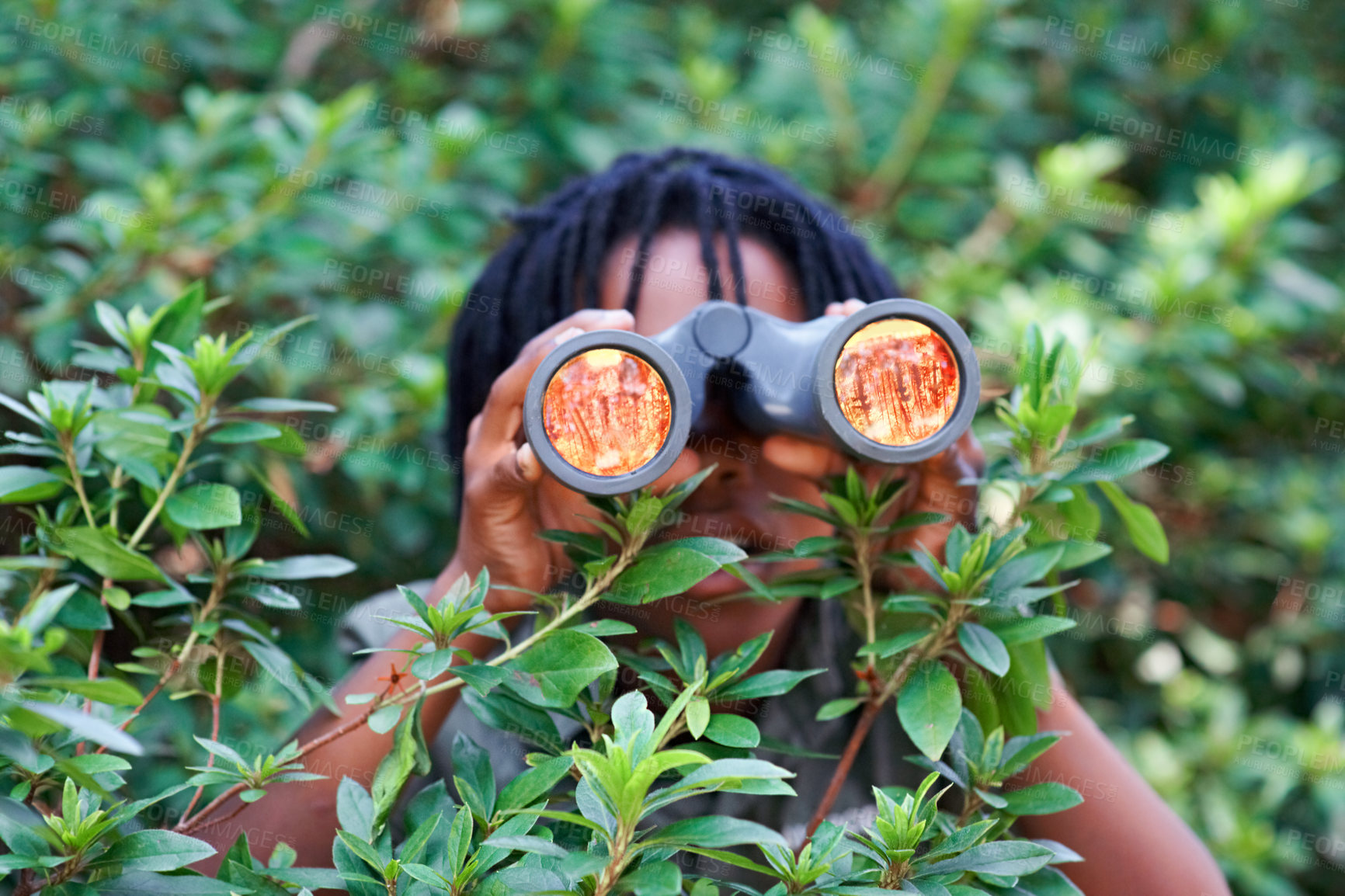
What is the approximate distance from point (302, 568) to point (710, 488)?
0.42 meters

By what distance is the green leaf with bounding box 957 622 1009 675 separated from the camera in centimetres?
81

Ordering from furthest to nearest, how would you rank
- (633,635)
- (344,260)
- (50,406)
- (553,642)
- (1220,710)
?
(1220,710) → (344,260) → (633,635) → (50,406) → (553,642)

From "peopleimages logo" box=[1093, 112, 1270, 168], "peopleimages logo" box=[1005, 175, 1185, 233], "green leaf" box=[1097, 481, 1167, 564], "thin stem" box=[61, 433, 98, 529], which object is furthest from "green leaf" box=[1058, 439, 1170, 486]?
"peopleimages logo" box=[1093, 112, 1270, 168]

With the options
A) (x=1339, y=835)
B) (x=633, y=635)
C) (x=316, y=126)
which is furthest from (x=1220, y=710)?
(x=316, y=126)

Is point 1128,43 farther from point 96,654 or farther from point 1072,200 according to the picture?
point 96,654

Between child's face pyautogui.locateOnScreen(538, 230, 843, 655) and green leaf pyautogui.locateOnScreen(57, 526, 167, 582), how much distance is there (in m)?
0.35

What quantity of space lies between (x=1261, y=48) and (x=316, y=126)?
195cm

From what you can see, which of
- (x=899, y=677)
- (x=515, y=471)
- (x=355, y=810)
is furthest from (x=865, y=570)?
(x=355, y=810)

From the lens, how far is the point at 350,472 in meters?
1.59

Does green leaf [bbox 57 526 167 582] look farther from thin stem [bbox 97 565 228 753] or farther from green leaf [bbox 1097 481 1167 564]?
green leaf [bbox 1097 481 1167 564]

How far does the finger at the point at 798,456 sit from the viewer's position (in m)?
1.00

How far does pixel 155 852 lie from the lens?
0.74m

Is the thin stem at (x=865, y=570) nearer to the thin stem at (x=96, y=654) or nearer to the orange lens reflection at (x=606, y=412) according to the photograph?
the orange lens reflection at (x=606, y=412)

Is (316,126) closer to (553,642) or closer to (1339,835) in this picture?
(553,642)
